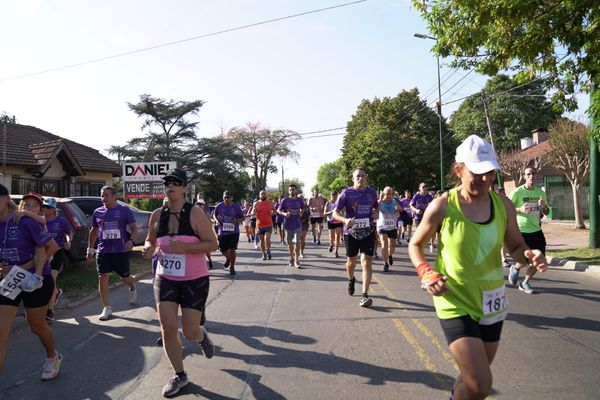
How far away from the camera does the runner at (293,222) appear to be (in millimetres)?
11914

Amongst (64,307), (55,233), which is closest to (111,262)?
(55,233)

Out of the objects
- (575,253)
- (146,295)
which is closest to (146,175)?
(146,295)

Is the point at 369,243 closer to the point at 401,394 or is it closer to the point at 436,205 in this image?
the point at 401,394

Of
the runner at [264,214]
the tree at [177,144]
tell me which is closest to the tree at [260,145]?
the tree at [177,144]

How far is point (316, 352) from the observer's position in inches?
A: 195

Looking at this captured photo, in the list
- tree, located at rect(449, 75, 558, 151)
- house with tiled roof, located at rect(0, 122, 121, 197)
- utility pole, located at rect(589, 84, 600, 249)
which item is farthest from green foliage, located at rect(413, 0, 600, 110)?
tree, located at rect(449, 75, 558, 151)

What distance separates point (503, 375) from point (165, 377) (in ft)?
10.2

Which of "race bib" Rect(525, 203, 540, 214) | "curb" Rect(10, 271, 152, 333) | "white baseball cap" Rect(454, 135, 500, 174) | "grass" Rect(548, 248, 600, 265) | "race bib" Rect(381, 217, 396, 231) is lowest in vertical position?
"curb" Rect(10, 271, 152, 333)

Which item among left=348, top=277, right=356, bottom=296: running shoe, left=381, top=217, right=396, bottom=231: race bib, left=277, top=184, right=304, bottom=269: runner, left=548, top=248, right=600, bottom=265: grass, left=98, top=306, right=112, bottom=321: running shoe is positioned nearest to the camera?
left=98, top=306, right=112, bottom=321: running shoe

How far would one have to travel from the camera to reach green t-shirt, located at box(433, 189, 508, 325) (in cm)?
286

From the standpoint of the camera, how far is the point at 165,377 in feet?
14.5

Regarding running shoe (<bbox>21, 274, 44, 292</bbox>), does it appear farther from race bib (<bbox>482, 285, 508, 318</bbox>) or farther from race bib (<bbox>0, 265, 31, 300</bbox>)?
race bib (<bbox>482, 285, 508, 318</bbox>)

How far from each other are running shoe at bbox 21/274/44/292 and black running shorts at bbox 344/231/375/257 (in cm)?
451

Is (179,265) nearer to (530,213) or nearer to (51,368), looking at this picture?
(51,368)
